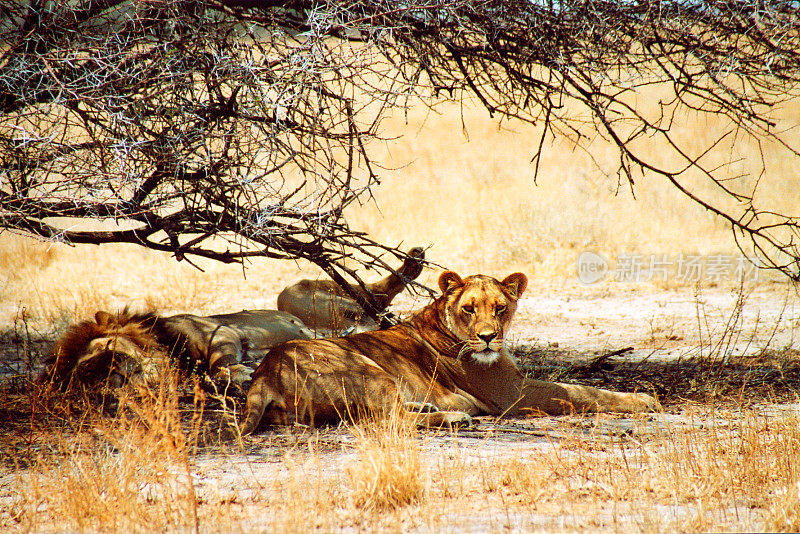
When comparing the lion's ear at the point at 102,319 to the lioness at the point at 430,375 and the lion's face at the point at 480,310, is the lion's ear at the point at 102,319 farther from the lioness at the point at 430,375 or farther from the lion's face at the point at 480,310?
the lion's face at the point at 480,310

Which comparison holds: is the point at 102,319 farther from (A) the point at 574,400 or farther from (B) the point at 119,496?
(A) the point at 574,400

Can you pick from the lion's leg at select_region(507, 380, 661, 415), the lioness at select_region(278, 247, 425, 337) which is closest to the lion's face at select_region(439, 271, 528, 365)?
the lion's leg at select_region(507, 380, 661, 415)

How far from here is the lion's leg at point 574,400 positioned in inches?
210

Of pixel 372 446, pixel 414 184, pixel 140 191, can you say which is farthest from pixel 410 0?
pixel 414 184

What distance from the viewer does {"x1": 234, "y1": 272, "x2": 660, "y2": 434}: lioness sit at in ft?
16.2

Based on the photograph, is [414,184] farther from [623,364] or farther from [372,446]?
[372,446]

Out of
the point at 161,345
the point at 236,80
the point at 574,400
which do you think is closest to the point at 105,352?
the point at 161,345

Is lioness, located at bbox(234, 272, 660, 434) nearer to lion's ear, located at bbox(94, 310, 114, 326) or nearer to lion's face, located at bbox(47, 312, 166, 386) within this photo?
lion's face, located at bbox(47, 312, 166, 386)

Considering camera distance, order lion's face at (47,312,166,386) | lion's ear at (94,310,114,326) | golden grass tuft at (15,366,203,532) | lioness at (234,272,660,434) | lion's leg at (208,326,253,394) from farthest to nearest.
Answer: lion's ear at (94,310,114,326)
lion's leg at (208,326,253,394)
lion's face at (47,312,166,386)
lioness at (234,272,660,434)
golden grass tuft at (15,366,203,532)

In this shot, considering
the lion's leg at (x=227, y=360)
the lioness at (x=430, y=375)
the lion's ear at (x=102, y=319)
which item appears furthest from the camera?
the lion's ear at (x=102, y=319)

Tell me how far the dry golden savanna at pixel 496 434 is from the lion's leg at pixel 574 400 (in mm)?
190

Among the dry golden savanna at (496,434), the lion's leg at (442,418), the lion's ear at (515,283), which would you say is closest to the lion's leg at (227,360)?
the dry golden savanna at (496,434)

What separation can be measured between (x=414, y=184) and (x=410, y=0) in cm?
1600

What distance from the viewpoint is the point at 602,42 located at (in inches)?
216
